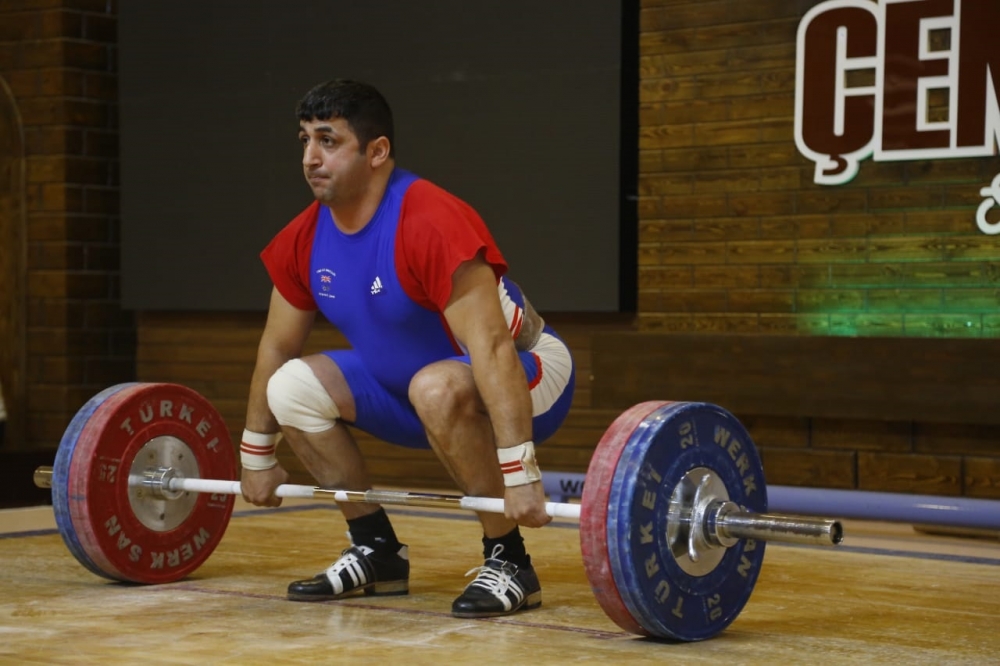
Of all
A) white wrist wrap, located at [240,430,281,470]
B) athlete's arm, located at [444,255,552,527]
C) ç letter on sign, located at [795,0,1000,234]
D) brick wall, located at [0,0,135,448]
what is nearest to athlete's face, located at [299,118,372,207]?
athlete's arm, located at [444,255,552,527]

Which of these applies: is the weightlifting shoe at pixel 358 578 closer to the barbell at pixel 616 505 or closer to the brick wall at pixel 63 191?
the barbell at pixel 616 505

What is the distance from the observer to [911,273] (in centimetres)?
498

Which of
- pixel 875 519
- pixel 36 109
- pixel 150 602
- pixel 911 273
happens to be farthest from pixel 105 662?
pixel 36 109

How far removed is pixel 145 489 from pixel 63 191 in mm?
3678

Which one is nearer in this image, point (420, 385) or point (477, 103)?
point (420, 385)

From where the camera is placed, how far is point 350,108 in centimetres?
298

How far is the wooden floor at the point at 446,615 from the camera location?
99.6 inches

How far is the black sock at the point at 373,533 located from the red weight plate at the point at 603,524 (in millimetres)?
740

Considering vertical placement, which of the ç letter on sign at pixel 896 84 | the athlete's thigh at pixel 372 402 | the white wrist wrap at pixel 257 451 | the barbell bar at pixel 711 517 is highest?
the ç letter on sign at pixel 896 84

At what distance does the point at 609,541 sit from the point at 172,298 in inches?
175

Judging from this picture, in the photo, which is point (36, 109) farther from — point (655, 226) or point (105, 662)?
point (105, 662)

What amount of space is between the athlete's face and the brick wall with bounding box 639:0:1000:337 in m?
2.53

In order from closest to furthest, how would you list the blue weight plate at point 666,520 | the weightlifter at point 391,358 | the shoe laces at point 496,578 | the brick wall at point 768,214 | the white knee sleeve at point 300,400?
the blue weight plate at point 666,520 → the weightlifter at point 391,358 → the shoe laces at point 496,578 → the white knee sleeve at point 300,400 → the brick wall at point 768,214

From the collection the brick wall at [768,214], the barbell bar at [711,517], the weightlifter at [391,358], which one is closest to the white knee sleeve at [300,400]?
the weightlifter at [391,358]
